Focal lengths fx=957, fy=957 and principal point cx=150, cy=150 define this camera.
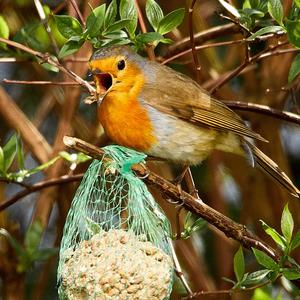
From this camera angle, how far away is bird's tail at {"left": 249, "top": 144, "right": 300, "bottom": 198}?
3.86 m

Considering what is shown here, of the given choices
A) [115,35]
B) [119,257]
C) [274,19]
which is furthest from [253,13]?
[119,257]

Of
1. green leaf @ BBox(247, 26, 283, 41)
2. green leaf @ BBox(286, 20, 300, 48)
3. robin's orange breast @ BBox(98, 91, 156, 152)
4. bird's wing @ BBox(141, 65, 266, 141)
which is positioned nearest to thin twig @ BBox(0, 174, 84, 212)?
robin's orange breast @ BBox(98, 91, 156, 152)

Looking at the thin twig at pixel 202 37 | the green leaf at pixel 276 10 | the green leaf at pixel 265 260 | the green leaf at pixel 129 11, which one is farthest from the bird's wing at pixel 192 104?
the green leaf at pixel 265 260

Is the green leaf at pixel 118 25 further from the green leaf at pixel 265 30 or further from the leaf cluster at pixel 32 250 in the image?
the leaf cluster at pixel 32 250

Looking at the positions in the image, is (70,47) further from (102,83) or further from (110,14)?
(102,83)

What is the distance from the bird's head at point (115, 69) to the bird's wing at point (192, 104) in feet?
0.48

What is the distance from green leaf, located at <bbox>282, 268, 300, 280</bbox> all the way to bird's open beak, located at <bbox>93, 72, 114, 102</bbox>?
3.05ft

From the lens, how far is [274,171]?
156 inches

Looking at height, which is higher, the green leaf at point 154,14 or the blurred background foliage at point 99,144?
the green leaf at point 154,14

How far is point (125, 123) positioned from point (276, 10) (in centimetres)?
76

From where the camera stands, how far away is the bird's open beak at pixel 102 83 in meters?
3.45

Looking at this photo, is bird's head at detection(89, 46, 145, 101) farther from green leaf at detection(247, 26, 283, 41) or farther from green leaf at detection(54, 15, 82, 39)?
green leaf at detection(247, 26, 283, 41)

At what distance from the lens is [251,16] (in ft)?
10.8

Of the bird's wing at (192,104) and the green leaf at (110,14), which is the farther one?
the bird's wing at (192,104)
